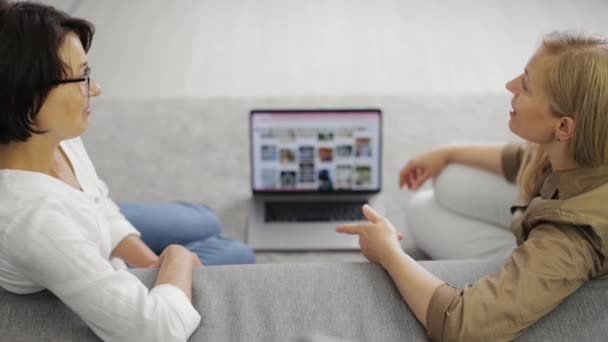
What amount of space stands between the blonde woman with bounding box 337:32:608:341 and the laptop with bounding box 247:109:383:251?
116cm

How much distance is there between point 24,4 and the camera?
1.22 metres

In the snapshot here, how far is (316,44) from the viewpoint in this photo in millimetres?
3814

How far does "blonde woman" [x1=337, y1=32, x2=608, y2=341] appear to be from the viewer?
1.21 metres

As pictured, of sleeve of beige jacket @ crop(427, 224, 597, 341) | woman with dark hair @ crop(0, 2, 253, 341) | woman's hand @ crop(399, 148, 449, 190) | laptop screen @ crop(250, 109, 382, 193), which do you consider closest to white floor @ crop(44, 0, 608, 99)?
laptop screen @ crop(250, 109, 382, 193)

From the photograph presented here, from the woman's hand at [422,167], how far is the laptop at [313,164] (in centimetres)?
50

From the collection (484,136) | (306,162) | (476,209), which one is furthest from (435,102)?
(476,209)

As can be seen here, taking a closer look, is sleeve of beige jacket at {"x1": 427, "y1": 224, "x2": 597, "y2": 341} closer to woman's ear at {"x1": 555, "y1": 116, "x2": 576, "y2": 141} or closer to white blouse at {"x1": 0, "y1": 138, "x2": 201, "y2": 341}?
woman's ear at {"x1": 555, "y1": 116, "x2": 576, "y2": 141}

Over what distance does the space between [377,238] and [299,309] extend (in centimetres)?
20

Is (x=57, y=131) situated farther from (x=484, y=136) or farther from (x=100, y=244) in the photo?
(x=484, y=136)

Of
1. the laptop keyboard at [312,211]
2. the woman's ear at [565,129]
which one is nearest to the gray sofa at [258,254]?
the laptop keyboard at [312,211]

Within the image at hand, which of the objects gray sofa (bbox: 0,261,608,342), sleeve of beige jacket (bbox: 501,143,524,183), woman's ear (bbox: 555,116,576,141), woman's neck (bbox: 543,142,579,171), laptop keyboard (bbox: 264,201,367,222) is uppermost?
woman's ear (bbox: 555,116,576,141)

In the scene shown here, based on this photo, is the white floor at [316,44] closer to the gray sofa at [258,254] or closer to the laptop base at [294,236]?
the gray sofa at [258,254]

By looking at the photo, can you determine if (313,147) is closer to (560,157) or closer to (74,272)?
(560,157)

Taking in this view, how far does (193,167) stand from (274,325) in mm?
1667
